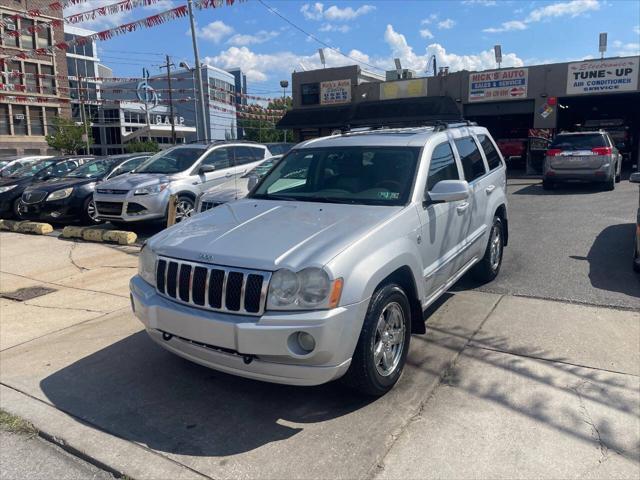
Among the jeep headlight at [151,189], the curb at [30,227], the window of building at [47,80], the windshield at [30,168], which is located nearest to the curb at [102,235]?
the jeep headlight at [151,189]

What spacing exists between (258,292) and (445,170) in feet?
8.06

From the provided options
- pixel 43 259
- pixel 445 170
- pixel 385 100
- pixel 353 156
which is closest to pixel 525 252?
pixel 445 170

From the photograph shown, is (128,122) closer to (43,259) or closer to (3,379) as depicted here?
(43,259)

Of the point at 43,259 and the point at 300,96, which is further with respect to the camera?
the point at 300,96

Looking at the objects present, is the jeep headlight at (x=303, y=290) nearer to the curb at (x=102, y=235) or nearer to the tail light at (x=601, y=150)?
the curb at (x=102, y=235)

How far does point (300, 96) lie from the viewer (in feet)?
102

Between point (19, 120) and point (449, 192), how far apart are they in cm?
6435

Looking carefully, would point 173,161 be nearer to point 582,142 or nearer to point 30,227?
point 30,227

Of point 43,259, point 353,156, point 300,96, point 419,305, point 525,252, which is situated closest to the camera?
point 419,305

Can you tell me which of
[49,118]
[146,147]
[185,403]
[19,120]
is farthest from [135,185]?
[49,118]

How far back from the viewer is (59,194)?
1152 cm

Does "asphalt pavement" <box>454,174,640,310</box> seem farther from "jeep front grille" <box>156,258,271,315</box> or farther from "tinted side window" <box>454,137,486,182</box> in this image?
"jeep front grille" <box>156,258,271,315</box>

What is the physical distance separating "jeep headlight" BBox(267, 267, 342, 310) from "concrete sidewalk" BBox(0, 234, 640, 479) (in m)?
0.83

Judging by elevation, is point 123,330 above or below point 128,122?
below
